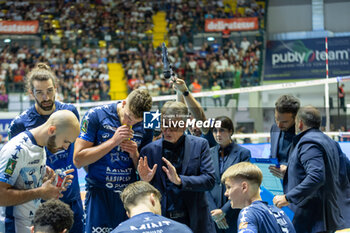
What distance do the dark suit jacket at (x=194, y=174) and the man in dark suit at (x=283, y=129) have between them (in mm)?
1076

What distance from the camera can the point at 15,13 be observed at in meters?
24.4

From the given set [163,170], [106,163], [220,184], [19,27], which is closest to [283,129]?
[220,184]

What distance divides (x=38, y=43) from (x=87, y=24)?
2945mm

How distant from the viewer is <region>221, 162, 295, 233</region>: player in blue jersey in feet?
9.04

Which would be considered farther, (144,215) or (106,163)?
(106,163)

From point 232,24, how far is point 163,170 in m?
20.0

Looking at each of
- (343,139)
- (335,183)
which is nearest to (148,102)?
(335,183)

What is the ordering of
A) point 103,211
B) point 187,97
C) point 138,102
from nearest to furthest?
1. point 138,102
2. point 103,211
3. point 187,97

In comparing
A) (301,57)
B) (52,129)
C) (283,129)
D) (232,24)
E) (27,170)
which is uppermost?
(232,24)

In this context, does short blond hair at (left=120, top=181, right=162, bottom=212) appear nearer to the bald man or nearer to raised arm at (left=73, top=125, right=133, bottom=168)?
the bald man

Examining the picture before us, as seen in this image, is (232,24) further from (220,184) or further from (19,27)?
(220,184)

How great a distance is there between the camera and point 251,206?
9.41 ft

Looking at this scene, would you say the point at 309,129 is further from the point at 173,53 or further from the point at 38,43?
the point at 38,43

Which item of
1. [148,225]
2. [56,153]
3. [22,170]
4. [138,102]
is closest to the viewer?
A: [148,225]
